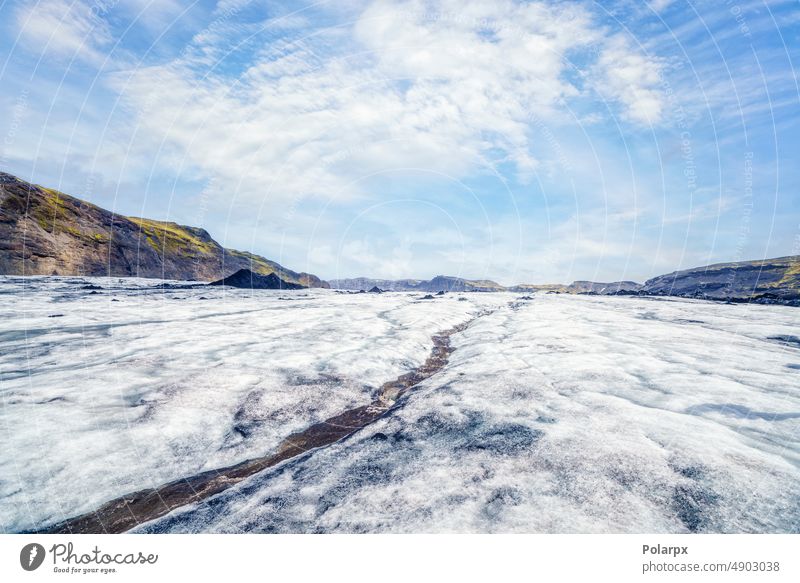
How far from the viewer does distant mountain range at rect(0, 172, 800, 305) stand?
6319cm

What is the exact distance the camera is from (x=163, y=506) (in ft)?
16.6

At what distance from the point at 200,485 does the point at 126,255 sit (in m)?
111

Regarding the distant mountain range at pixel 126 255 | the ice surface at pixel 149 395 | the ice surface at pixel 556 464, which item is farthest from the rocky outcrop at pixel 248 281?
the ice surface at pixel 556 464

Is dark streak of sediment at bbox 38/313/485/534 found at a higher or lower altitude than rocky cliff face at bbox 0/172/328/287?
lower

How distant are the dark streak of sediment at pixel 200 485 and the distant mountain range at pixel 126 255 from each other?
4825 cm

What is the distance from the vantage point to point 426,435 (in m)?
6.58

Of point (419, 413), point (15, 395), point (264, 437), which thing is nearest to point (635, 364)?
point (419, 413)

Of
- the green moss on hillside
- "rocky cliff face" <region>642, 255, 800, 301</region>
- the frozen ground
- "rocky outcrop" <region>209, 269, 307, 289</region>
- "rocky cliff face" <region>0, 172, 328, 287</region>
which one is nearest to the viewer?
the frozen ground

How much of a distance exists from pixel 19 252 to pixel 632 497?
93947 mm

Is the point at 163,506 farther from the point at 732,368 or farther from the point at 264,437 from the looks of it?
the point at 732,368

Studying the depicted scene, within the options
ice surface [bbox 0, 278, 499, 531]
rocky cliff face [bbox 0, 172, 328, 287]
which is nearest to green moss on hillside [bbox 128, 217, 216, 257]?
rocky cliff face [bbox 0, 172, 328, 287]

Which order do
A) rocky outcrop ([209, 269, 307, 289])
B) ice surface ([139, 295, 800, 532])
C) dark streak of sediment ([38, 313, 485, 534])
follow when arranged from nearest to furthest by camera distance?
ice surface ([139, 295, 800, 532])
dark streak of sediment ([38, 313, 485, 534])
rocky outcrop ([209, 269, 307, 289])

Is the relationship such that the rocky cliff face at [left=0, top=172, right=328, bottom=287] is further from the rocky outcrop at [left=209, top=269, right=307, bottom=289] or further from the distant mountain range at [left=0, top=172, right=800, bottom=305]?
the rocky outcrop at [left=209, top=269, right=307, bottom=289]

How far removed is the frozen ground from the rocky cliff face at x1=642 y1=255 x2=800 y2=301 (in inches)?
3539
